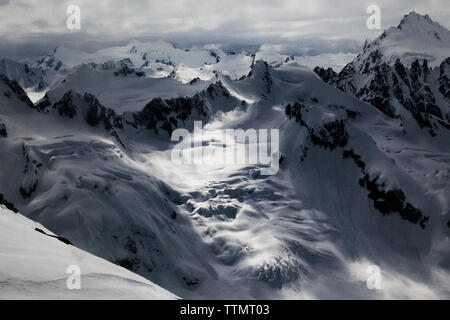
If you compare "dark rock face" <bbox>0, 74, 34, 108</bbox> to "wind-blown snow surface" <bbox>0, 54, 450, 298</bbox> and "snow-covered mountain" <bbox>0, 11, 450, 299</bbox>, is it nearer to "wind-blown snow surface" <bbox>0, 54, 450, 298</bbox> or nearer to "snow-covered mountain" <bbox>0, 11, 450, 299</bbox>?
"snow-covered mountain" <bbox>0, 11, 450, 299</bbox>

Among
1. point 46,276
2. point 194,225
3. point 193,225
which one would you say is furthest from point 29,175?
point 46,276

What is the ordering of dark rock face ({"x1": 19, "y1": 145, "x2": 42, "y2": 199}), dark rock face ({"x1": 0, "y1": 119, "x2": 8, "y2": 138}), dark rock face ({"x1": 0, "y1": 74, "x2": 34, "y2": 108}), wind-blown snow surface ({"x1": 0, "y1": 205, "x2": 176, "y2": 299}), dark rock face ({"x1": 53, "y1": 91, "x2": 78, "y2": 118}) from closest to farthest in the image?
1. wind-blown snow surface ({"x1": 0, "y1": 205, "x2": 176, "y2": 299})
2. dark rock face ({"x1": 19, "y1": 145, "x2": 42, "y2": 199})
3. dark rock face ({"x1": 0, "y1": 119, "x2": 8, "y2": 138})
4. dark rock face ({"x1": 0, "y1": 74, "x2": 34, "y2": 108})
5. dark rock face ({"x1": 53, "y1": 91, "x2": 78, "y2": 118})

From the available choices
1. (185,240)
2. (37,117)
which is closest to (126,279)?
(185,240)

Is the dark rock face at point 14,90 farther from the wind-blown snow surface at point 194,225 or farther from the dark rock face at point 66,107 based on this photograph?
the dark rock face at point 66,107

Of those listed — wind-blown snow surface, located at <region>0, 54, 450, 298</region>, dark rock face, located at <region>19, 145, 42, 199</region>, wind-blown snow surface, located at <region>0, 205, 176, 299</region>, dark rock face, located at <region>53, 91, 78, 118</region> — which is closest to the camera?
wind-blown snow surface, located at <region>0, 205, 176, 299</region>

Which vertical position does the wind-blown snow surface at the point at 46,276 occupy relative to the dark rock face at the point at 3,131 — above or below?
below

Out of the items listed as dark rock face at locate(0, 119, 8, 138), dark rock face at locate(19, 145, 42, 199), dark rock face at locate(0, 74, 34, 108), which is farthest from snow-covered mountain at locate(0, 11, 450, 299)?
dark rock face at locate(0, 119, 8, 138)

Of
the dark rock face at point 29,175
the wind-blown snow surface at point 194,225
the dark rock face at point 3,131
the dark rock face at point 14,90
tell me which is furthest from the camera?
A: the dark rock face at point 14,90

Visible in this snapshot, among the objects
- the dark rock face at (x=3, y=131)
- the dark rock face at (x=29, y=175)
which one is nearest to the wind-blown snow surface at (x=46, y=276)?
the dark rock face at (x=29, y=175)
